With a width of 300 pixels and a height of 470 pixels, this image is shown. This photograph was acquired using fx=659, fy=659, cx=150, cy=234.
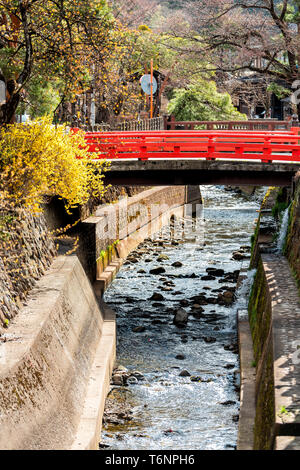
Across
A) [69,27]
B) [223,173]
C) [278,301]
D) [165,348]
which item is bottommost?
[165,348]

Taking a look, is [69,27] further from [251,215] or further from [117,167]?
[251,215]

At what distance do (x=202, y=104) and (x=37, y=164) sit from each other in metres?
29.0

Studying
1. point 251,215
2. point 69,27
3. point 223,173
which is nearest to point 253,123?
point 251,215

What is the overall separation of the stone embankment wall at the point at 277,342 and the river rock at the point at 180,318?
2217 millimetres

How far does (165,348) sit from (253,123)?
57.5ft

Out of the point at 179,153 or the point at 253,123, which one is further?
the point at 253,123

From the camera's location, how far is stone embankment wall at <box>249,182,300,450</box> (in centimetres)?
1004

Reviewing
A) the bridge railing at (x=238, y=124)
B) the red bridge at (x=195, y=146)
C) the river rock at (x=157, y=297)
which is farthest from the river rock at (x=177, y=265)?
the bridge railing at (x=238, y=124)

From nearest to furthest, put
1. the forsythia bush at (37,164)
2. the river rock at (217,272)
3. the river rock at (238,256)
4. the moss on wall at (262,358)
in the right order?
1. the moss on wall at (262,358)
2. the forsythia bush at (37,164)
3. the river rock at (217,272)
4. the river rock at (238,256)

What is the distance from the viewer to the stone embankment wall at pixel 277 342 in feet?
32.9

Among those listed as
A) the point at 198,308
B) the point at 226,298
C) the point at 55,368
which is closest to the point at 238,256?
the point at 226,298

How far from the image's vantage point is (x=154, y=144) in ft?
77.8

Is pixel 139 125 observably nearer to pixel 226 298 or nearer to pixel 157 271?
pixel 157 271

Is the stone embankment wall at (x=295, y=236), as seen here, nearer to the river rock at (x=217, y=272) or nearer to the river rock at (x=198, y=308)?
the river rock at (x=198, y=308)
